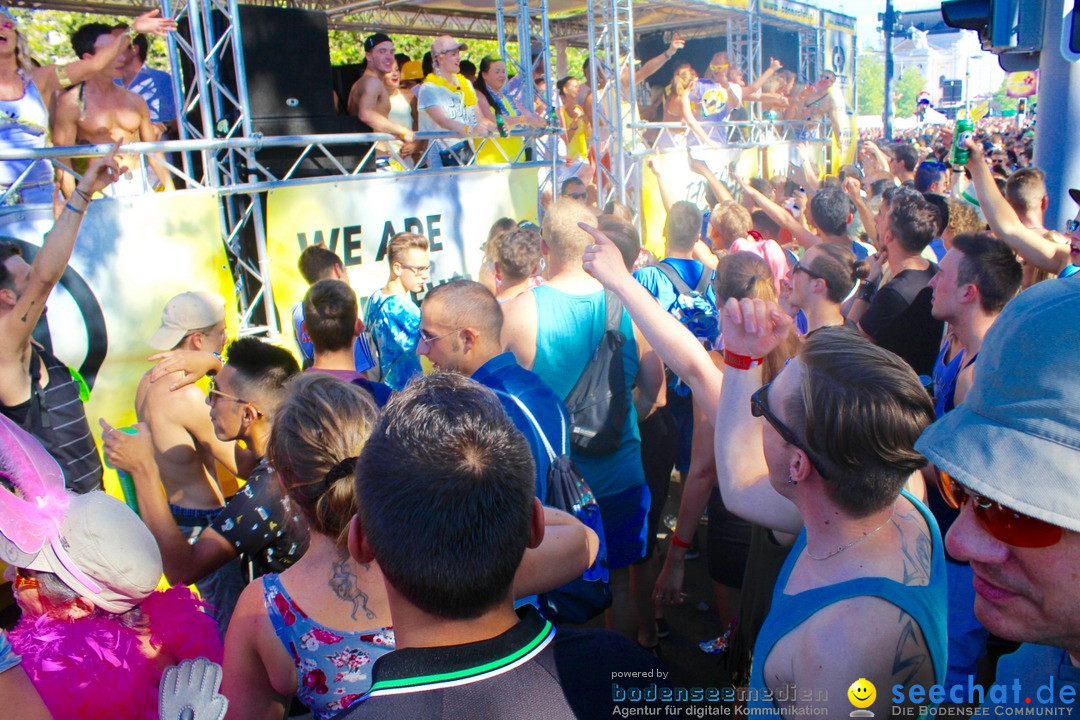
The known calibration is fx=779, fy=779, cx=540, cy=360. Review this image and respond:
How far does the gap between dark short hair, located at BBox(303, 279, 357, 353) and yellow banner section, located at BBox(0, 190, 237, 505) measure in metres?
1.65

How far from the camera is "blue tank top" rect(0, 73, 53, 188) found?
4.75 metres

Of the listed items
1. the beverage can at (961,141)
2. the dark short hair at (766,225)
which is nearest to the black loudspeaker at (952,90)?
the dark short hair at (766,225)

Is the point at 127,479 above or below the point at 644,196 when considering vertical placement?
below

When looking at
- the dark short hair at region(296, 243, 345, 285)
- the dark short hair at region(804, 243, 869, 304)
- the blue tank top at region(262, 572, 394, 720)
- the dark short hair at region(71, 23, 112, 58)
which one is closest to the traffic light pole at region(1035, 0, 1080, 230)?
the dark short hair at region(804, 243, 869, 304)

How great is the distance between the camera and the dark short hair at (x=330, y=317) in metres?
3.22

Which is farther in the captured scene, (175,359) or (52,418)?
(52,418)

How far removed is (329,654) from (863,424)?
3.97 ft

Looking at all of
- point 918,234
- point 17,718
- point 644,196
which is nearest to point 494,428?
point 17,718

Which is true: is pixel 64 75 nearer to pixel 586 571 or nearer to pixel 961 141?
pixel 961 141

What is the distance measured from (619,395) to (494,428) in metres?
2.18

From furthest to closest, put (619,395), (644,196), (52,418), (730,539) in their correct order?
(644,196), (619,395), (52,418), (730,539)

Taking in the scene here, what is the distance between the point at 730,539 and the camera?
9.56 ft

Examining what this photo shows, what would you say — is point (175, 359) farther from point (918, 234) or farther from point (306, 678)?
point (918, 234)

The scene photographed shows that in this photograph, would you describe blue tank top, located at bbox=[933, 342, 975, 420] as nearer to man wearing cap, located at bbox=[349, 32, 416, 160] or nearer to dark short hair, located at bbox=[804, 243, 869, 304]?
dark short hair, located at bbox=[804, 243, 869, 304]
